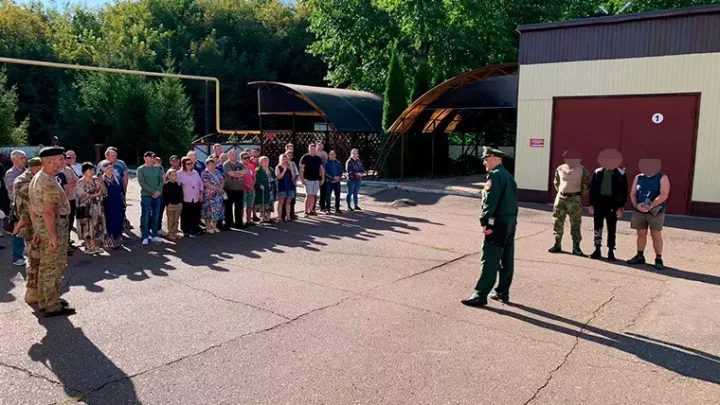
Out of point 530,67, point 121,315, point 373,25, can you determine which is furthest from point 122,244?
point 373,25

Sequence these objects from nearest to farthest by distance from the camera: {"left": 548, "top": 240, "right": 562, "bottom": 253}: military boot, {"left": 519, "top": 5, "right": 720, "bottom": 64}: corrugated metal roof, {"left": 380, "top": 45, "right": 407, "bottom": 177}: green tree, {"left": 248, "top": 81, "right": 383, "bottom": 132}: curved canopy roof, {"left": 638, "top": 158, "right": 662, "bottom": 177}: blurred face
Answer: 1. {"left": 638, "top": 158, "right": 662, "bottom": 177}: blurred face
2. {"left": 548, "top": 240, "right": 562, "bottom": 253}: military boot
3. {"left": 519, "top": 5, "right": 720, "bottom": 64}: corrugated metal roof
4. {"left": 380, "top": 45, "right": 407, "bottom": 177}: green tree
5. {"left": 248, "top": 81, "right": 383, "bottom": 132}: curved canopy roof

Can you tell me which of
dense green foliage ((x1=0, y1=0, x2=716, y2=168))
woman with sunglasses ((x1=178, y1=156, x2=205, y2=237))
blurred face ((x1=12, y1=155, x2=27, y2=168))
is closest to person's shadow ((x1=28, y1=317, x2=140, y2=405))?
blurred face ((x1=12, y1=155, x2=27, y2=168))

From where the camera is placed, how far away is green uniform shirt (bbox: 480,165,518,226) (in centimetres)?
647

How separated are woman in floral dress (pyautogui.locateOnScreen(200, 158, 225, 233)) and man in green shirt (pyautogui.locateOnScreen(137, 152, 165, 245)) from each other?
3.07ft

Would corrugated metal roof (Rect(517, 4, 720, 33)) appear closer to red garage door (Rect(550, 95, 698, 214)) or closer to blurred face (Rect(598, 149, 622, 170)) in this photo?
red garage door (Rect(550, 95, 698, 214))

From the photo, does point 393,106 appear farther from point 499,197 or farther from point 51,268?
point 51,268

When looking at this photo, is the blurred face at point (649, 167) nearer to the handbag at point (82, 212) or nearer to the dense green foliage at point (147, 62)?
the handbag at point (82, 212)

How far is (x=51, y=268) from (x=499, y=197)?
4.94m

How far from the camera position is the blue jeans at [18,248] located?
27.9 ft

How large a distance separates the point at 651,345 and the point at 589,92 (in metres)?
10.3

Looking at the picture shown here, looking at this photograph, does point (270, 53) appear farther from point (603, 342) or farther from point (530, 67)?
point (603, 342)

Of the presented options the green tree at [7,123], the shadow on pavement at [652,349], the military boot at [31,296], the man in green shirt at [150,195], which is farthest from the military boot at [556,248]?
the green tree at [7,123]

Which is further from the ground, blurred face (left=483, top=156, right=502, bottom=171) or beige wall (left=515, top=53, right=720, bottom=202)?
beige wall (left=515, top=53, right=720, bottom=202)

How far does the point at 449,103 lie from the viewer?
19094 mm
